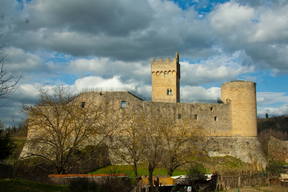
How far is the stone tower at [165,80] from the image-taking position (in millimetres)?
38250

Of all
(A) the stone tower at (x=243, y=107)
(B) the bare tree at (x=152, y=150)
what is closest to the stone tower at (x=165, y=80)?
(A) the stone tower at (x=243, y=107)

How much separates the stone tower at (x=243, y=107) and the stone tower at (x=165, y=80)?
849 centimetres

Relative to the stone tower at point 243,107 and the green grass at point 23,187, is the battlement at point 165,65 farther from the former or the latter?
the green grass at point 23,187

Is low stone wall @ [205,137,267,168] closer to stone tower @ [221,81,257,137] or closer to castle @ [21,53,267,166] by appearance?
castle @ [21,53,267,166]

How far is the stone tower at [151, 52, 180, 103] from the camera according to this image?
38250 millimetres

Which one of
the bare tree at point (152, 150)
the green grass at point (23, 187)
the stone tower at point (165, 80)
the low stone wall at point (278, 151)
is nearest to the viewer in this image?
the green grass at point (23, 187)

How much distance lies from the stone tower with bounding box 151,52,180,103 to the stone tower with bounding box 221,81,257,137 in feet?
27.9

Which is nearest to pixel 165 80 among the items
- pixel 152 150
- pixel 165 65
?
pixel 165 65

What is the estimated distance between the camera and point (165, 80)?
38.9 metres

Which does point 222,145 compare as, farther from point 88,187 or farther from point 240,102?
point 88,187

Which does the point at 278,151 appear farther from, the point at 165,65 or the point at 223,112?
the point at 165,65

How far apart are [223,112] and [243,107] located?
2742 millimetres

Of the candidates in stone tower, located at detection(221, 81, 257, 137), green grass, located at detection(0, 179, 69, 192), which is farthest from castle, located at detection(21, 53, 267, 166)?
green grass, located at detection(0, 179, 69, 192)

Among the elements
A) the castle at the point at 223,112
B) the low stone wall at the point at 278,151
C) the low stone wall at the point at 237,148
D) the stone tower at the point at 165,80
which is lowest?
the low stone wall at the point at 278,151
